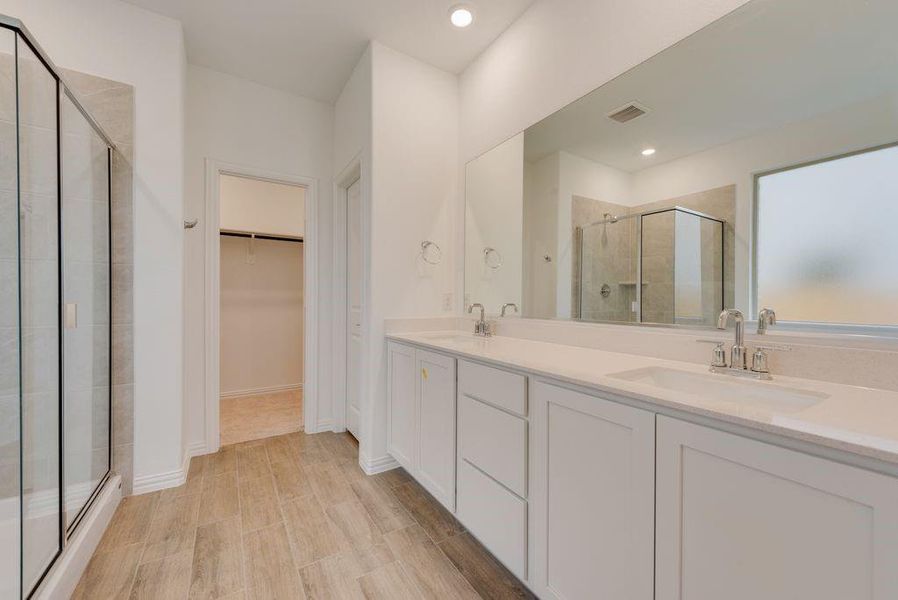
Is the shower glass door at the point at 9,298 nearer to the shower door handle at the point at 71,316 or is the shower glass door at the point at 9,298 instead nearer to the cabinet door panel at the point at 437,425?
the shower door handle at the point at 71,316

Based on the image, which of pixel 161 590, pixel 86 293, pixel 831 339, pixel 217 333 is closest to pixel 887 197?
pixel 831 339

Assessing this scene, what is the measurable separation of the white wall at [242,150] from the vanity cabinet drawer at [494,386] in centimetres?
179

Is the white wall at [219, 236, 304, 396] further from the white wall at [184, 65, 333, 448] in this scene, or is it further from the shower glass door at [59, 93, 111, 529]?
the shower glass door at [59, 93, 111, 529]

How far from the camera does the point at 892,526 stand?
1.93ft

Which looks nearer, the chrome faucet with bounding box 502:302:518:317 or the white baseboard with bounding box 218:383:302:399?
the chrome faucet with bounding box 502:302:518:317

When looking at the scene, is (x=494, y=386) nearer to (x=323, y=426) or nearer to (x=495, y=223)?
(x=495, y=223)

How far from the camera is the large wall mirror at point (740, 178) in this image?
1.01 meters

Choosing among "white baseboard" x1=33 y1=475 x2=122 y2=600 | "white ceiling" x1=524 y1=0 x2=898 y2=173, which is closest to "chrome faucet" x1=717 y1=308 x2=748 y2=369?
"white ceiling" x1=524 y1=0 x2=898 y2=173

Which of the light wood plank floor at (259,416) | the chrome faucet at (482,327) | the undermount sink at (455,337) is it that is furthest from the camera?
the light wood plank floor at (259,416)

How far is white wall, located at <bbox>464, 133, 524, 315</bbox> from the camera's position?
2232 mm

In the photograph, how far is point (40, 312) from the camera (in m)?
Answer: 1.54

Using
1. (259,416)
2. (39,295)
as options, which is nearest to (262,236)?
(259,416)

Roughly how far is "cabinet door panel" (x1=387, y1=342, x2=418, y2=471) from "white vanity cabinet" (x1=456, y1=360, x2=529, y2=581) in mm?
466

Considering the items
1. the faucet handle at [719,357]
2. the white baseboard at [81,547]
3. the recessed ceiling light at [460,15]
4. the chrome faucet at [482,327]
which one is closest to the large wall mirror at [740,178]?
the faucet handle at [719,357]
